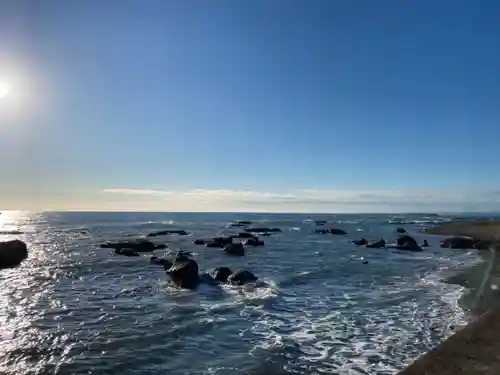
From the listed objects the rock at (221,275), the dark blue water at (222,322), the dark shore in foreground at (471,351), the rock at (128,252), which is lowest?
the rock at (128,252)

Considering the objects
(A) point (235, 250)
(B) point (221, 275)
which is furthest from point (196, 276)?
(A) point (235, 250)

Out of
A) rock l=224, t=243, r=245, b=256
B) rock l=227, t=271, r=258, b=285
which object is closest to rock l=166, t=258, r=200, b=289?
rock l=227, t=271, r=258, b=285

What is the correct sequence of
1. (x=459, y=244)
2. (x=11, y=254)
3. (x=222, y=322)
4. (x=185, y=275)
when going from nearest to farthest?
(x=222, y=322) → (x=185, y=275) → (x=11, y=254) → (x=459, y=244)

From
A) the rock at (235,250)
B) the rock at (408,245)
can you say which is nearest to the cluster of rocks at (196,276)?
the rock at (235,250)

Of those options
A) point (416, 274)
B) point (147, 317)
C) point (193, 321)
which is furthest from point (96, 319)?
point (416, 274)

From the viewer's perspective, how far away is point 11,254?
40062 millimetres

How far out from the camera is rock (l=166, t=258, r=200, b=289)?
89.1ft

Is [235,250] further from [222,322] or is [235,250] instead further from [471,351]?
[471,351]

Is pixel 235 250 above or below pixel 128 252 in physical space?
above

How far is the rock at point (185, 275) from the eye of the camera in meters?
27.2

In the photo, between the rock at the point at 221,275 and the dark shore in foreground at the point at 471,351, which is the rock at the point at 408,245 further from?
the dark shore in foreground at the point at 471,351

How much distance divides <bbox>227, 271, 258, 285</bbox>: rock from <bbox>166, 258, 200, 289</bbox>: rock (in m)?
2.23

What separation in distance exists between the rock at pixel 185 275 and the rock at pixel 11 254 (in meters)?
18.8

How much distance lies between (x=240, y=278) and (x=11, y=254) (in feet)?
80.1
